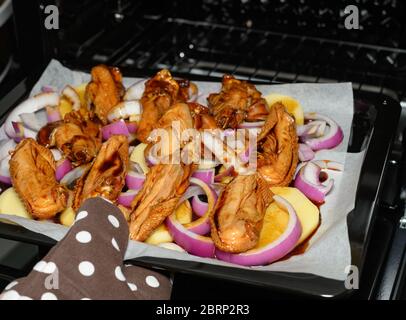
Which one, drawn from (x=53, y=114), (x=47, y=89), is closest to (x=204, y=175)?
(x=53, y=114)

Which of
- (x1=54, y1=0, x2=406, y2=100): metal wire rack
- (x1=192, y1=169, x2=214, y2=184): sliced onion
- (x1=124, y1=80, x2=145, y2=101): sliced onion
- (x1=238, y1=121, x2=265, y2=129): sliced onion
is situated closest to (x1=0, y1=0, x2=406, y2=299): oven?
(x1=54, y1=0, x2=406, y2=100): metal wire rack

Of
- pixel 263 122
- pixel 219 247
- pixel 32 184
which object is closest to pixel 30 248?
pixel 32 184

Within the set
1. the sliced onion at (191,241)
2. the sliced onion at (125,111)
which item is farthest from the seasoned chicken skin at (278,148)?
the sliced onion at (125,111)

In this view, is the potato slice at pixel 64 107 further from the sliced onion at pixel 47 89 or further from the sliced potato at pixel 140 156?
the sliced potato at pixel 140 156

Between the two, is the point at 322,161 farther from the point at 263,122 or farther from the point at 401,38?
the point at 401,38

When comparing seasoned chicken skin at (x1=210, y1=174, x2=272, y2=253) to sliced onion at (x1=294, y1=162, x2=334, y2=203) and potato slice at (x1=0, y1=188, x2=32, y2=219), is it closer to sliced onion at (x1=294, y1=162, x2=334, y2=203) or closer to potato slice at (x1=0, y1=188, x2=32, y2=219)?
sliced onion at (x1=294, y1=162, x2=334, y2=203)

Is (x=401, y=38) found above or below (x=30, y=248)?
above
